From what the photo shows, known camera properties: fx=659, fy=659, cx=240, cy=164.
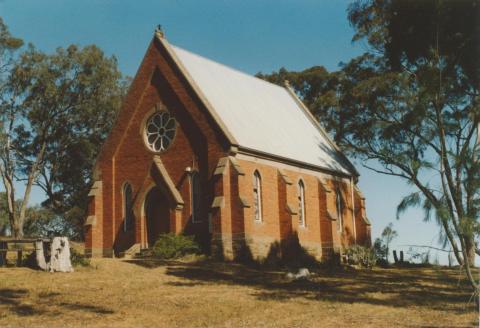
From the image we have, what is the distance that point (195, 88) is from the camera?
36406 millimetres

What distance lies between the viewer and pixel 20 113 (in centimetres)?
5428

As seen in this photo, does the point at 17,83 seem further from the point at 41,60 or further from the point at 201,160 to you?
the point at 201,160

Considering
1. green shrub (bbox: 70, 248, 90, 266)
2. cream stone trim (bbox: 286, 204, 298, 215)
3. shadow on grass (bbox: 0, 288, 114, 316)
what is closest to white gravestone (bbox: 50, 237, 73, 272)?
green shrub (bbox: 70, 248, 90, 266)

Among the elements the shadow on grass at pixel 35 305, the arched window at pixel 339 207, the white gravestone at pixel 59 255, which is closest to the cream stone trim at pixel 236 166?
the white gravestone at pixel 59 255

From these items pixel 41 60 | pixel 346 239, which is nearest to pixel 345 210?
pixel 346 239

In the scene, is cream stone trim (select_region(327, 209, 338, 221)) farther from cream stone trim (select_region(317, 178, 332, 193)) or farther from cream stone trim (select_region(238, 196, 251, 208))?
cream stone trim (select_region(238, 196, 251, 208))

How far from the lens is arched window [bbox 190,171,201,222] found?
35906 millimetres

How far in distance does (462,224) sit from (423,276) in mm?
18012

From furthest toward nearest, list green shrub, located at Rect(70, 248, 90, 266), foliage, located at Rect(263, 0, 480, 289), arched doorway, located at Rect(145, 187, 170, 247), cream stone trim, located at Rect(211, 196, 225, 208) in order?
arched doorway, located at Rect(145, 187, 170, 247) → cream stone trim, located at Rect(211, 196, 225, 208) → green shrub, located at Rect(70, 248, 90, 266) → foliage, located at Rect(263, 0, 480, 289)

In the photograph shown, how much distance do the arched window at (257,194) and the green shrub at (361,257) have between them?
7.78 meters

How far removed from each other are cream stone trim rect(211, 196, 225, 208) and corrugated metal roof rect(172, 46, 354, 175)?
337 centimetres

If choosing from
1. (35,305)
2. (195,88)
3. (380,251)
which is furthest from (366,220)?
(35,305)

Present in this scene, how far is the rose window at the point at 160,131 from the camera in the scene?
123 feet

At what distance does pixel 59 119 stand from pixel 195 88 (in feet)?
77.6
